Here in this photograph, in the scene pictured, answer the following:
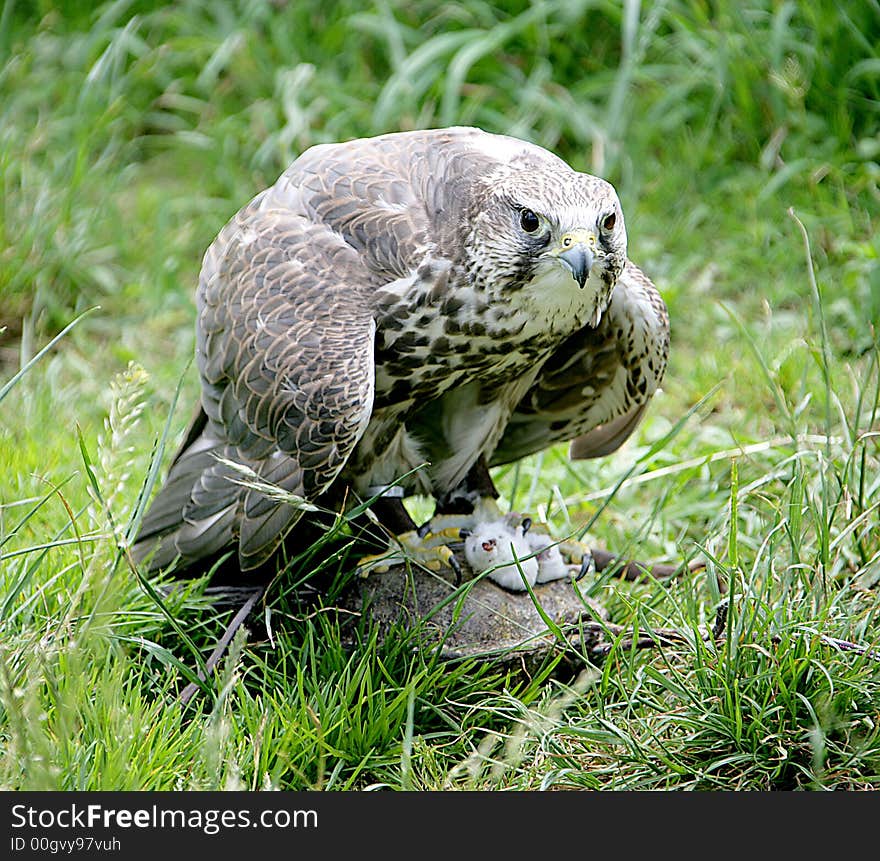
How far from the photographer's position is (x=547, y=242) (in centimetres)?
295

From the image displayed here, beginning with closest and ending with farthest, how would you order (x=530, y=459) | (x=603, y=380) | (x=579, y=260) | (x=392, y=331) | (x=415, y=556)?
(x=579, y=260), (x=392, y=331), (x=415, y=556), (x=603, y=380), (x=530, y=459)

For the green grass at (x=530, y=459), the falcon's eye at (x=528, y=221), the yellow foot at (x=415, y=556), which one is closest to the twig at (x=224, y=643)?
the green grass at (x=530, y=459)

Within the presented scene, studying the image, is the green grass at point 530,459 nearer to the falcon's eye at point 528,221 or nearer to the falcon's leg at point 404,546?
the falcon's leg at point 404,546

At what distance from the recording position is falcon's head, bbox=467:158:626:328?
292cm

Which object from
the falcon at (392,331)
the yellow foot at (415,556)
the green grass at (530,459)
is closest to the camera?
the green grass at (530,459)

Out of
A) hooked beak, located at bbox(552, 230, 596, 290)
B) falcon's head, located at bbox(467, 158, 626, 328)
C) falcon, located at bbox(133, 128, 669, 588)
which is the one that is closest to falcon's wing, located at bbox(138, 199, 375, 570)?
falcon, located at bbox(133, 128, 669, 588)

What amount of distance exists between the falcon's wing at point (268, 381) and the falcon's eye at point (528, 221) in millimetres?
413

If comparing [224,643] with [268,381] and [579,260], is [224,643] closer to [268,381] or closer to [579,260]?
[268,381]

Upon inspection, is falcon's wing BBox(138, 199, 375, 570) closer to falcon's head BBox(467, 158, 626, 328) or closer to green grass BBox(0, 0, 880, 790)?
green grass BBox(0, 0, 880, 790)

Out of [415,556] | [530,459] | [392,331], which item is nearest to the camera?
[392,331]

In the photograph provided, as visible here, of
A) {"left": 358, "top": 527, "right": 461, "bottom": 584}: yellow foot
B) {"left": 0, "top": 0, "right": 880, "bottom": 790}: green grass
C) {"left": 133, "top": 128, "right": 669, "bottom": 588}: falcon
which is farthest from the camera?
{"left": 358, "top": 527, "right": 461, "bottom": 584}: yellow foot

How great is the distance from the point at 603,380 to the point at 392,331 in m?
0.73

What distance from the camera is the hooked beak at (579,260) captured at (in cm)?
288

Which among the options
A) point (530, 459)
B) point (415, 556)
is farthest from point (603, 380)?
point (530, 459)
